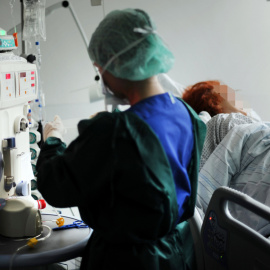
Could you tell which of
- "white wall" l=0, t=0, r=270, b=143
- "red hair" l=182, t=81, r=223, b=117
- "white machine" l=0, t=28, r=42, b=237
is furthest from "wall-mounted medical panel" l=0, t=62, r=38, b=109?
"white wall" l=0, t=0, r=270, b=143

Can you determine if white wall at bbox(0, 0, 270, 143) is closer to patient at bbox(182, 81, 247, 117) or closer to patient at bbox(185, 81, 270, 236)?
patient at bbox(182, 81, 247, 117)

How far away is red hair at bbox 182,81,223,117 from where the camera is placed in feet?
9.23

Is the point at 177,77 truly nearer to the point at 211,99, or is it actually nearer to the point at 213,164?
the point at 211,99

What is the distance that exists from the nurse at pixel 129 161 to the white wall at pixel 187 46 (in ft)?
7.96

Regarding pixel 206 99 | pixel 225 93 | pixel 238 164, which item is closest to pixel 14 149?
pixel 238 164

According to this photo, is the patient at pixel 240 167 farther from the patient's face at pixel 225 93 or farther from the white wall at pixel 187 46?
the white wall at pixel 187 46

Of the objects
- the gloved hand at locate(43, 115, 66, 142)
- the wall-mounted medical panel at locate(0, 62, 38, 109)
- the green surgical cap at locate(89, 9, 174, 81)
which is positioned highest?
the green surgical cap at locate(89, 9, 174, 81)

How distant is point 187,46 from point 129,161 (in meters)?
2.83

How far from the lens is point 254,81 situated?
3941 millimetres

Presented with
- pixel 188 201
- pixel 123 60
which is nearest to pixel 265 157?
pixel 188 201

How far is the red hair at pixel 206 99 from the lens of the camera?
2.81 m

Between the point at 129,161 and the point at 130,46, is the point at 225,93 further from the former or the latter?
the point at 129,161

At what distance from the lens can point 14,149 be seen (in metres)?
1.76

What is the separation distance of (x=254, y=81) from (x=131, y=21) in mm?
2876
